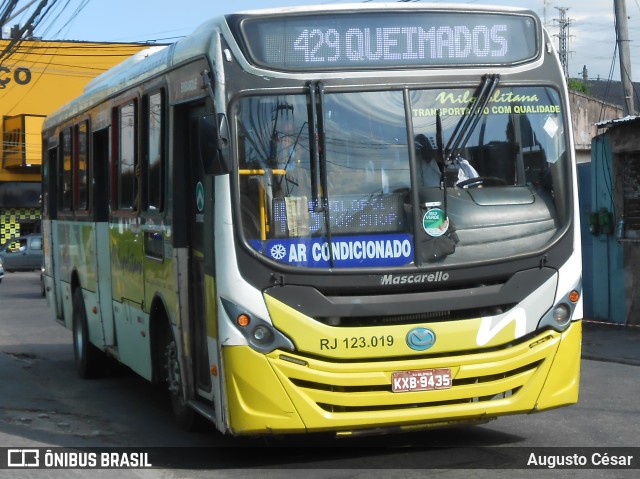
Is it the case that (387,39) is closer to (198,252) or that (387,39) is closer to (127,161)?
(198,252)

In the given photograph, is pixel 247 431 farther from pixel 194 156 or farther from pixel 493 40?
pixel 493 40

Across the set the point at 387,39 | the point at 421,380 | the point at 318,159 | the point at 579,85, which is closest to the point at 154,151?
the point at 318,159

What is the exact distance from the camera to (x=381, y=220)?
7.31 meters

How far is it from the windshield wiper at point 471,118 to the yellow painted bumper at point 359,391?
1335mm

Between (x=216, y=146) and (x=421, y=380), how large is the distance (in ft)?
6.56

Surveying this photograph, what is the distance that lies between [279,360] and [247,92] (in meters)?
1.73

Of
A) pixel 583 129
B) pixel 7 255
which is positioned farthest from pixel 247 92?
pixel 7 255

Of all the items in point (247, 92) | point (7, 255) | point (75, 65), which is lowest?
point (7, 255)

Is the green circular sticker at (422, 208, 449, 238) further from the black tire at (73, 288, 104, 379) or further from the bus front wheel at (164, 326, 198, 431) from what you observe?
the black tire at (73, 288, 104, 379)

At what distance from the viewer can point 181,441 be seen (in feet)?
28.8

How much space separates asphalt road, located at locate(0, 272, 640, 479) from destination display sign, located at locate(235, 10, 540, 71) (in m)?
2.69

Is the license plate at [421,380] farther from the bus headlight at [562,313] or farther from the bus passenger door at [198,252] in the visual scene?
the bus passenger door at [198,252]

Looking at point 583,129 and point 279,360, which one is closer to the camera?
point 279,360

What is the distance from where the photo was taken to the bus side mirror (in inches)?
278
